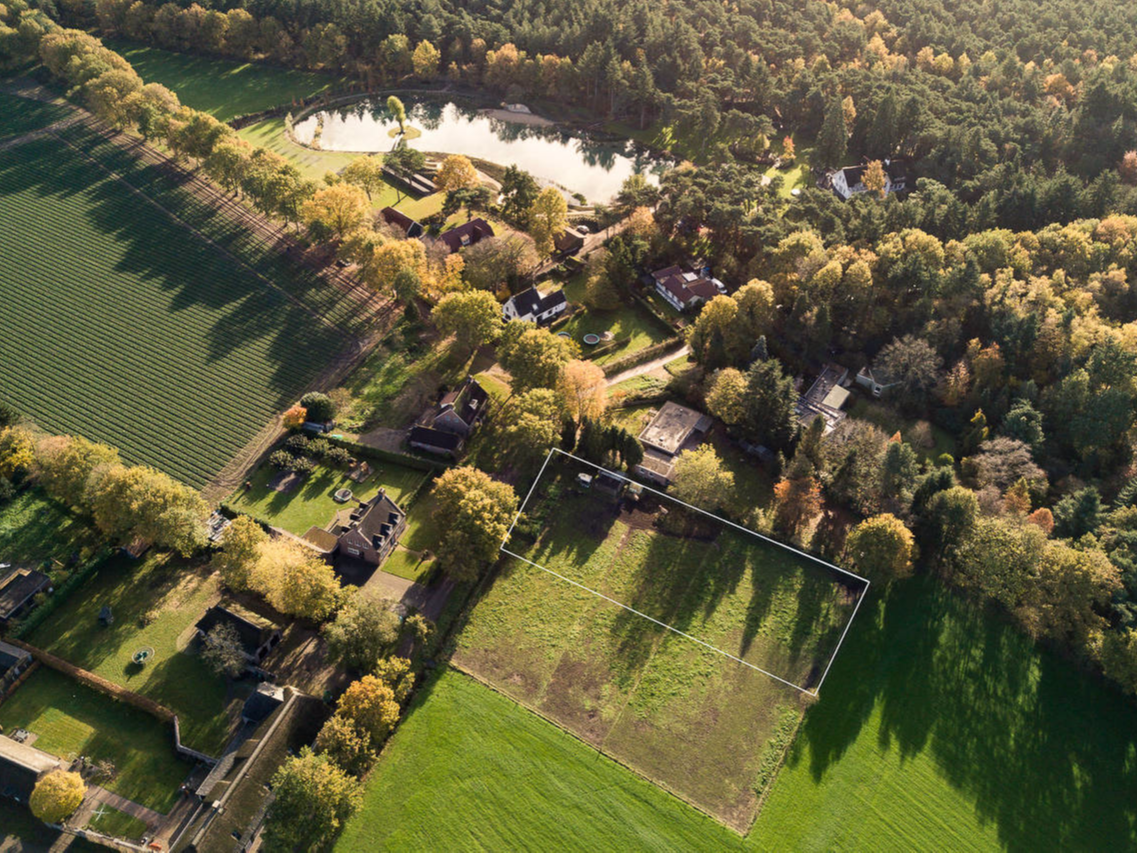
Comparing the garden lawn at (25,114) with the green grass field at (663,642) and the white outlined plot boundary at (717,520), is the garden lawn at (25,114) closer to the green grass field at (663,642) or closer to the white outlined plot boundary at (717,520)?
the white outlined plot boundary at (717,520)

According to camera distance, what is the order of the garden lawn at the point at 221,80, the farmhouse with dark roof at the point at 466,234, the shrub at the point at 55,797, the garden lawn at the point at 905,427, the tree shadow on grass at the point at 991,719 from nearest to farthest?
the shrub at the point at 55,797 → the tree shadow on grass at the point at 991,719 → the garden lawn at the point at 905,427 → the farmhouse with dark roof at the point at 466,234 → the garden lawn at the point at 221,80

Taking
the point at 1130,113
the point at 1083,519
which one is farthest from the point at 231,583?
the point at 1130,113

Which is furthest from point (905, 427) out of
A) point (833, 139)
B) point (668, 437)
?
point (833, 139)

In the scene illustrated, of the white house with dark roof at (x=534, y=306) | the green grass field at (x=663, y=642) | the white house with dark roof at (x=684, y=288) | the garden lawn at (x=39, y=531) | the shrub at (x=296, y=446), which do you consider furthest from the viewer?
the white house with dark roof at (x=684, y=288)

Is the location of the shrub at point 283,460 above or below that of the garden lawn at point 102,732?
above

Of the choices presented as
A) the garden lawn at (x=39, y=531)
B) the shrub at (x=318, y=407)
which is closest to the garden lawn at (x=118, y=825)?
the garden lawn at (x=39, y=531)

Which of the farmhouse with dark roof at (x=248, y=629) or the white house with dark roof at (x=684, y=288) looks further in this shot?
the white house with dark roof at (x=684, y=288)

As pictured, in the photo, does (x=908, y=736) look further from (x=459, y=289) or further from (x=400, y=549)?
(x=459, y=289)

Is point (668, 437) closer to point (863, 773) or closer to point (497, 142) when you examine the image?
point (863, 773)
